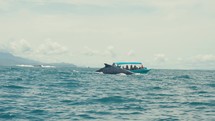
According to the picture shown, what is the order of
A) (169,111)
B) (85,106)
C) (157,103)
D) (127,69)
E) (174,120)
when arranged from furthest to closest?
(127,69) → (157,103) → (85,106) → (169,111) → (174,120)

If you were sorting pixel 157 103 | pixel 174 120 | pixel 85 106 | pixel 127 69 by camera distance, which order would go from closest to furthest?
pixel 174 120, pixel 85 106, pixel 157 103, pixel 127 69

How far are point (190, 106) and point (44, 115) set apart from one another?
11861 mm

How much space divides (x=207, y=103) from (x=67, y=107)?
40.0 ft

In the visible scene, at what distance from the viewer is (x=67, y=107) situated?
24.2 meters

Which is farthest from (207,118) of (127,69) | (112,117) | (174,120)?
(127,69)

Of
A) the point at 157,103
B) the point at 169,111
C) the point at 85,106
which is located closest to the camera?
the point at 169,111

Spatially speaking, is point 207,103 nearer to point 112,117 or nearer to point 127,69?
point 112,117

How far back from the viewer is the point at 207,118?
21.0 meters

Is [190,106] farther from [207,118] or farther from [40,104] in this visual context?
[40,104]

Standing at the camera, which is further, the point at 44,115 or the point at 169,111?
the point at 169,111

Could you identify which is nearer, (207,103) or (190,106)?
(190,106)

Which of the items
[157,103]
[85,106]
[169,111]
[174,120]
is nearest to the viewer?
[174,120]

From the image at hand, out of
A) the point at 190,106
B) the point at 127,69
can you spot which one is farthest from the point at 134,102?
the point at 127,69

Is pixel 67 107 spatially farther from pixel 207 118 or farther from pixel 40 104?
pixel 207 118
